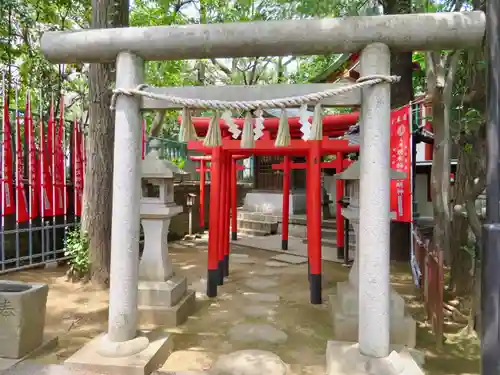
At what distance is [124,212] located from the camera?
3.73 meters

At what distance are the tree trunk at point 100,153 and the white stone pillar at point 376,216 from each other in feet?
16.4

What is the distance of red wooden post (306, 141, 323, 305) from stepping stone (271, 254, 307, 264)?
3128 mm

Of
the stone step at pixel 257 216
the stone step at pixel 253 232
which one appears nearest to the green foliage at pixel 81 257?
the stone step at pixel 253 232

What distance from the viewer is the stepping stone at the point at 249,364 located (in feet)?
12.9

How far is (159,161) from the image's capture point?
5.76 m

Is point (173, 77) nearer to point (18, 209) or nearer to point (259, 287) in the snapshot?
point (18, 209)

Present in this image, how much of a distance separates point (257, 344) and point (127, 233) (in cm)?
219

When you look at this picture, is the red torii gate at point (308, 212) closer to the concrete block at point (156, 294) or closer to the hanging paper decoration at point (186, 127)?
the concrete block at point (156, 294)

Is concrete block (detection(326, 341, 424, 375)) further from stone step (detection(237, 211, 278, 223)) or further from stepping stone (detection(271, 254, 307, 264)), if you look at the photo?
stone step (detection(237, 211, 278, 223))

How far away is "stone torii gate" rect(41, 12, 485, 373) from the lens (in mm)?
3369

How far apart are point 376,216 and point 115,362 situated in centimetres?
270

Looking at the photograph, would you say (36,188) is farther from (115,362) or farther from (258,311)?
(115,362)

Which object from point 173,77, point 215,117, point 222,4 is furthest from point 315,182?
point 222,4

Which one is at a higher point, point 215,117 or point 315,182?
point 215,117
